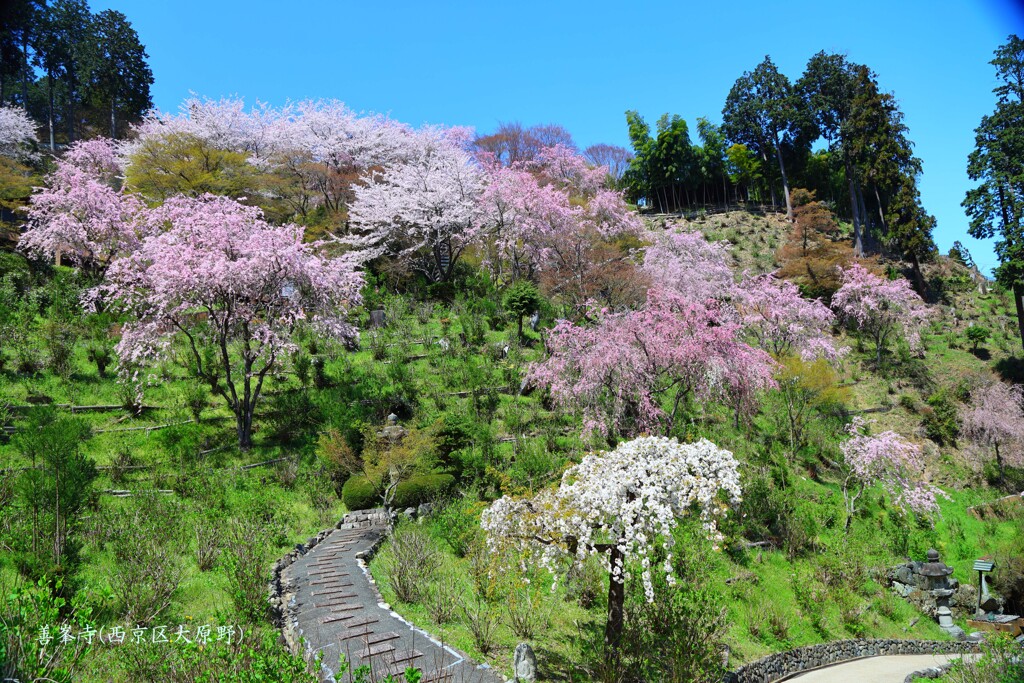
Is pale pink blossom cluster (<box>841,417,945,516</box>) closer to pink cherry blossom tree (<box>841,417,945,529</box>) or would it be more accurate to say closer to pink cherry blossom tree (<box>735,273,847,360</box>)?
pink cherry blossom tree (<box>841,417,945,529</box>)

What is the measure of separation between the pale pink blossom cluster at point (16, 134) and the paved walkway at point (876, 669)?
44.1m

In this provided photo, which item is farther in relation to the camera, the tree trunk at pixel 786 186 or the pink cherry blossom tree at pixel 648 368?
the tree trunk at pixel 786 186

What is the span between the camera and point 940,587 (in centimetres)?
1402

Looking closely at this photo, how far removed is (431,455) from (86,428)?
27.3ft

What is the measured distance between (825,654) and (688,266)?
23.3 m

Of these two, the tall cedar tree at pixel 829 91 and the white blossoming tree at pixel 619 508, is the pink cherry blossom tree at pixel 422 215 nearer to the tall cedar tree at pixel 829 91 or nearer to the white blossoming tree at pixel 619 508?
the white blossoming tree at pixel 619 508

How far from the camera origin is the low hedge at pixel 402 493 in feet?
43.8

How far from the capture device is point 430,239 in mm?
29906

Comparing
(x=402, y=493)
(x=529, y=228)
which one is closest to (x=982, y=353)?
(x=529, y=228)

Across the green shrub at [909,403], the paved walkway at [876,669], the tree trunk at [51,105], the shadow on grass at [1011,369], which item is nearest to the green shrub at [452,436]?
the paved walkway at [876,669]

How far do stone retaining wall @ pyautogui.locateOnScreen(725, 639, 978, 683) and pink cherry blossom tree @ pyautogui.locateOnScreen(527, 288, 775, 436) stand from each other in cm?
630

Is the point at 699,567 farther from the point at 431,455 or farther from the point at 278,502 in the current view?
the point at 278,502

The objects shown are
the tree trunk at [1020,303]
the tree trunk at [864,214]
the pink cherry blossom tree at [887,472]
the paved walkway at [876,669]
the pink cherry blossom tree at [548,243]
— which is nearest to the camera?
the paved walkway at [876,669]

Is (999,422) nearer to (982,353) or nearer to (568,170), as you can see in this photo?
(982,353)
